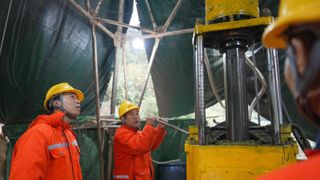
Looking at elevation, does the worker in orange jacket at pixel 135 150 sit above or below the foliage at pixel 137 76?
below

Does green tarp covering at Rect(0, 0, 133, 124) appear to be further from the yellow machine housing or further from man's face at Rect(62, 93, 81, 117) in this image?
the yellow machine housing

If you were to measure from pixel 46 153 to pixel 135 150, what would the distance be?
1455mm

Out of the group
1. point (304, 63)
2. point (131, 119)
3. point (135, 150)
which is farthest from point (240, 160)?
point (131, 119)

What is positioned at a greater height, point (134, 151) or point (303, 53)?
point (303, 53)

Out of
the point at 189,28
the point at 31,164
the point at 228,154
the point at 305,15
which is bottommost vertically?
the point at 31,164

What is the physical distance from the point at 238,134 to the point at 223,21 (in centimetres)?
85

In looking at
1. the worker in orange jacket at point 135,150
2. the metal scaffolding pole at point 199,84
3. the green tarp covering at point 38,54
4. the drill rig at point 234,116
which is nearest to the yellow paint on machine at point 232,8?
the drill rig at point 234,116

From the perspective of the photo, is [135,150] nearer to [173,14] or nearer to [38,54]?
[38,54]

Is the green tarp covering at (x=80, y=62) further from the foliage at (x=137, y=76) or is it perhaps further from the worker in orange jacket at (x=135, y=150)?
the foliage at (x=137, y=76)

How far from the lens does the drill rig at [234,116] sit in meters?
1.95

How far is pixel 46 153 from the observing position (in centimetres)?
A: 276

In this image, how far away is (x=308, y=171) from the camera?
0.54 metres

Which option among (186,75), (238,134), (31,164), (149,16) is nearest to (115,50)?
(149,16)

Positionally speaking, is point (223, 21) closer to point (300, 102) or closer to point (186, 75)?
point (300, 102)
